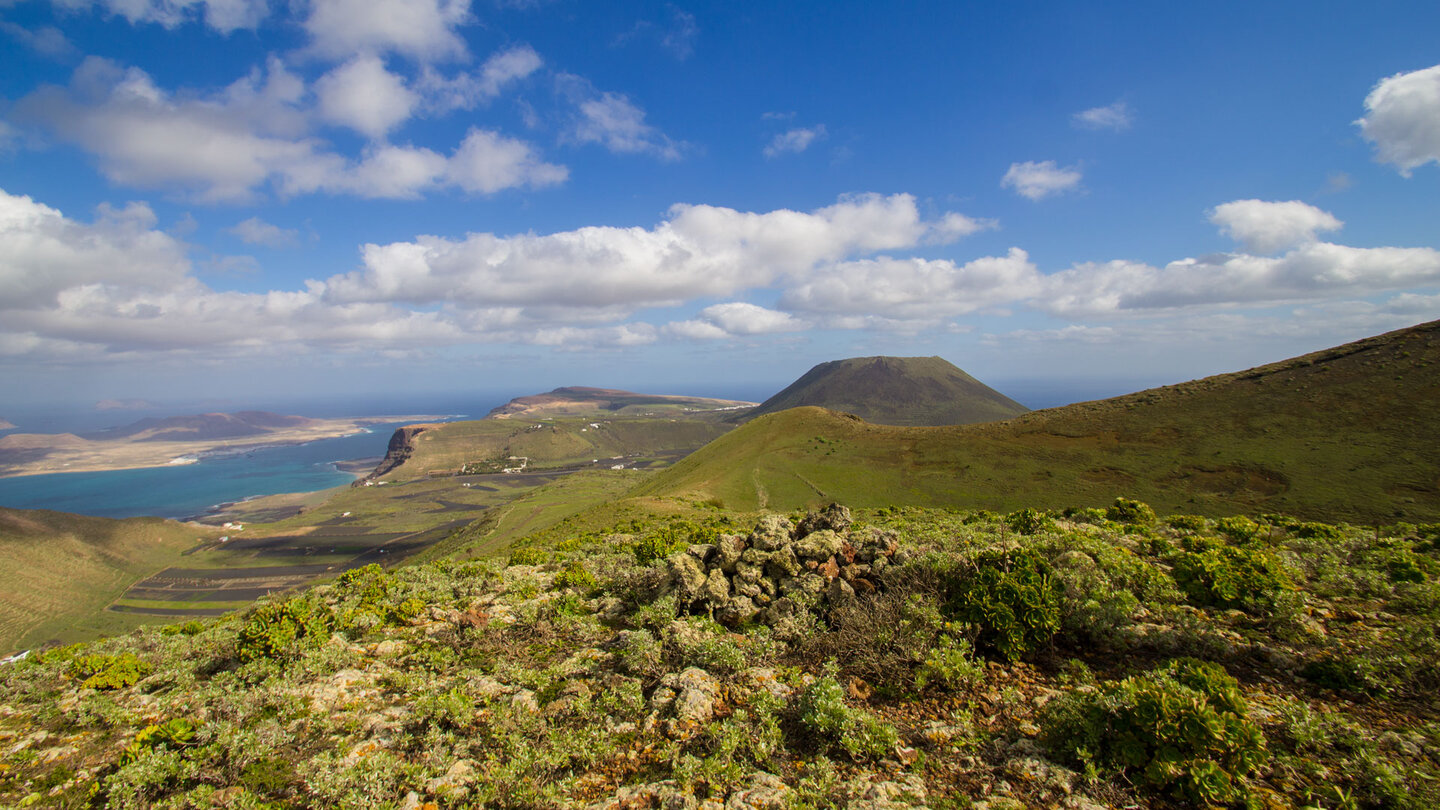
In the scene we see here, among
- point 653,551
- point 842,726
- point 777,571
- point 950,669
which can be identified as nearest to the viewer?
point 842,726

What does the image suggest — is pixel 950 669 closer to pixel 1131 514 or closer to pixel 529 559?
pixel 529 559

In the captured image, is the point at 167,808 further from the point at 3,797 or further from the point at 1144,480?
the point at 1144,480

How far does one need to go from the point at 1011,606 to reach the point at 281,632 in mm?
13502

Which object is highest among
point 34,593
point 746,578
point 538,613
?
point 746,578

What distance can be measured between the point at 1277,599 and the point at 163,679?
63.0 feet

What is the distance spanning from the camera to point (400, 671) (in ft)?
30.4

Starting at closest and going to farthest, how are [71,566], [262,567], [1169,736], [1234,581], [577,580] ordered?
[1169,736], [1234,581], [577,580], [71,566], [262,567]

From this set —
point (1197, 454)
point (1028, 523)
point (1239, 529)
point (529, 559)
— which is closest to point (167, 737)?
point (529, 559)

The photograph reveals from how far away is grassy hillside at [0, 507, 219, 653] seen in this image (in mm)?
67875

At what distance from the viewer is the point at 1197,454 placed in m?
39.6

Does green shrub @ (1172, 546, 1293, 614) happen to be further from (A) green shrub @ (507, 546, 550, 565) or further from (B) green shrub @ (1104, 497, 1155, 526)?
(A) green shrub @ (507, 546, 550, 565)

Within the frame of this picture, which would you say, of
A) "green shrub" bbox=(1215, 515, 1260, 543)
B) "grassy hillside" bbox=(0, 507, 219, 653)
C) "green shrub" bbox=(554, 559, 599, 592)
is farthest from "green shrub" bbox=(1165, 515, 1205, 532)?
"grassy hillside" bbox=(0, 507, 219, 653)

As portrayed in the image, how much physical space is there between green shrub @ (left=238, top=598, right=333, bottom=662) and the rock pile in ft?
24.1

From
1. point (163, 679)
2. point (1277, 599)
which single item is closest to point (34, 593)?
point (163, 679)
